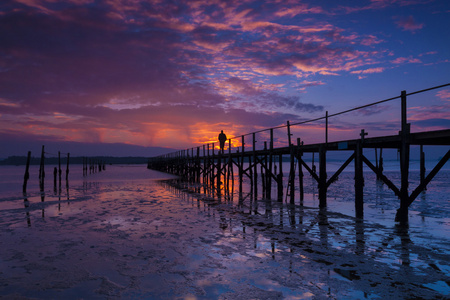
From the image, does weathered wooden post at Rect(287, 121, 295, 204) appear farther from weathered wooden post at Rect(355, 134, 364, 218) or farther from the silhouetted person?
the silhouetted person

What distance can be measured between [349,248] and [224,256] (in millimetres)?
2903

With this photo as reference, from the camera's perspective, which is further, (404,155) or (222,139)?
(222,139)

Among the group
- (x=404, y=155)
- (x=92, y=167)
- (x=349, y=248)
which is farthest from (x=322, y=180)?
(x=92, y=167)

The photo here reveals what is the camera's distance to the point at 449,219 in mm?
10734

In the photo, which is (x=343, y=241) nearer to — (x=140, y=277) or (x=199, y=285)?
(x=199, y=285)

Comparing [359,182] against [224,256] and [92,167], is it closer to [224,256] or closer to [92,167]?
[224,256]

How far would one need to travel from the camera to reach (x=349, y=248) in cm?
679

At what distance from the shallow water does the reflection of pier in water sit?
0.02 metres

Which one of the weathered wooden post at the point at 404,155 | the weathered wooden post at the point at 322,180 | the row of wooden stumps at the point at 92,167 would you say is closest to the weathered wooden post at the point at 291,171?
the weathered wooden post at the point at 322,180

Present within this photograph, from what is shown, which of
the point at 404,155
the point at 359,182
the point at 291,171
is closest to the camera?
the point at 404,155

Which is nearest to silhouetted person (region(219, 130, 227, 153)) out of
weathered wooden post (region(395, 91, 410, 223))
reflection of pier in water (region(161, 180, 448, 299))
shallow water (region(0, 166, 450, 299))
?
reflection of pier in water (region(161, 180, 448, 299))

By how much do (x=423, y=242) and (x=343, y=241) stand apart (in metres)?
2.02

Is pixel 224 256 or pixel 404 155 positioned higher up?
pixel 404 155

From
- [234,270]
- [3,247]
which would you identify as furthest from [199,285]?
[3,247]
